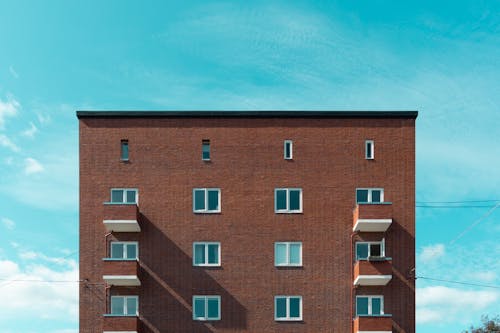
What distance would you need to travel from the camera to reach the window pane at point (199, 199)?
4200 cm

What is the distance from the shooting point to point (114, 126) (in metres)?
42.6

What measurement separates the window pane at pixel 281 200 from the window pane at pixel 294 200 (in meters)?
0.39

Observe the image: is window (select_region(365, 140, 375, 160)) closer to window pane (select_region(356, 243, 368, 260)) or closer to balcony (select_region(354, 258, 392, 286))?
window pane (select_region(356, 243, 368, 260))


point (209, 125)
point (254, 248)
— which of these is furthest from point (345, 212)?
point (209, 125)

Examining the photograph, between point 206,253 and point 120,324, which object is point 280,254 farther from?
point 120,324

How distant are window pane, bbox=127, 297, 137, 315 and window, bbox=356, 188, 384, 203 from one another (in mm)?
13395

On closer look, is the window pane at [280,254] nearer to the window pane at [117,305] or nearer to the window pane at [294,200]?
the window pane at [294,200]

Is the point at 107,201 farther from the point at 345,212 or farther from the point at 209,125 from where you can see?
the point at 345,212

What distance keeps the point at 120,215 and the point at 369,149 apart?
14154mm

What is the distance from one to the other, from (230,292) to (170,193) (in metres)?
6.35

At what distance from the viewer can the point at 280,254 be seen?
41562mm

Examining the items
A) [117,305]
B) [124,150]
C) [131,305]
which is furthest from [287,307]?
[124,150]

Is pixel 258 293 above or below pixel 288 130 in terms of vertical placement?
below

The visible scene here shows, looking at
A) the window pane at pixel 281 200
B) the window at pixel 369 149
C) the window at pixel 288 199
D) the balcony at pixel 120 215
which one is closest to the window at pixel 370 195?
the window at pixel 369 149
